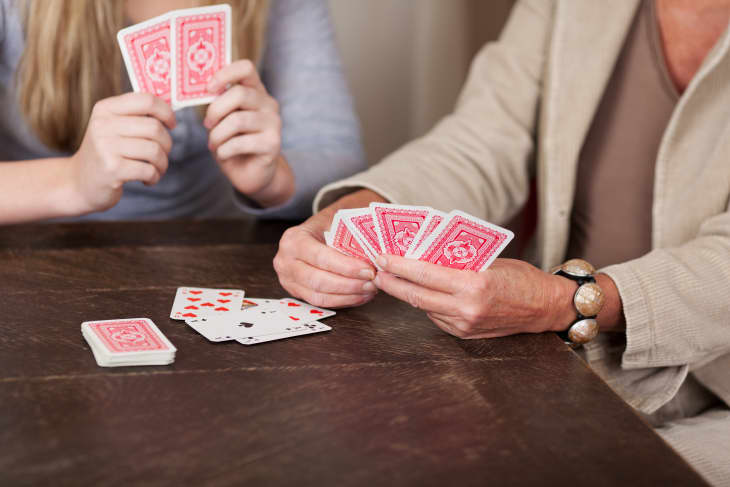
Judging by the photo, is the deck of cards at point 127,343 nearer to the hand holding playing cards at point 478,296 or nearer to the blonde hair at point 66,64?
the hand holding playing cards at point 478,296

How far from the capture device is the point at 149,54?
156 centimetres

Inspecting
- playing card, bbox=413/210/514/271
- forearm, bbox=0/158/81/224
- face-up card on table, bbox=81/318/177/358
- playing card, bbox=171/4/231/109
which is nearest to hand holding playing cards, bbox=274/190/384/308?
playing card, bbox=413/210/514/271

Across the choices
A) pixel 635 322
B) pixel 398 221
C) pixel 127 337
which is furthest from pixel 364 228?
pixel 635 322

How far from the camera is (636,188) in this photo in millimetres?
1851

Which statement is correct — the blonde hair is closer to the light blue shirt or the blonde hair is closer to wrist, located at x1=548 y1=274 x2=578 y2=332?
the light blue shirt

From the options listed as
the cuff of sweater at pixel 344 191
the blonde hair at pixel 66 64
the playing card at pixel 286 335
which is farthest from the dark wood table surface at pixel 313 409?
the blonde hair at pixel 66 64

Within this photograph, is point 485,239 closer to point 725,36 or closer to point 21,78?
point 725,36

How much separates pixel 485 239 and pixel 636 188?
0.81 metres

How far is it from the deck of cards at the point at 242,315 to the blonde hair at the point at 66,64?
0.76m

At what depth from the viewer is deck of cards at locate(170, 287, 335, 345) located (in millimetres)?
1164

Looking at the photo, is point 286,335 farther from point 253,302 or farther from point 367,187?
point 367,187

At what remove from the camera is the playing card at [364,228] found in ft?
4.02

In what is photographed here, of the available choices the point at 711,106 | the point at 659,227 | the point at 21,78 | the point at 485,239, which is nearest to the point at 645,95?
the point at 711,106

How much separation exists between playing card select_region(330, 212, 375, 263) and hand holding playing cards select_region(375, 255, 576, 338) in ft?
0.17
